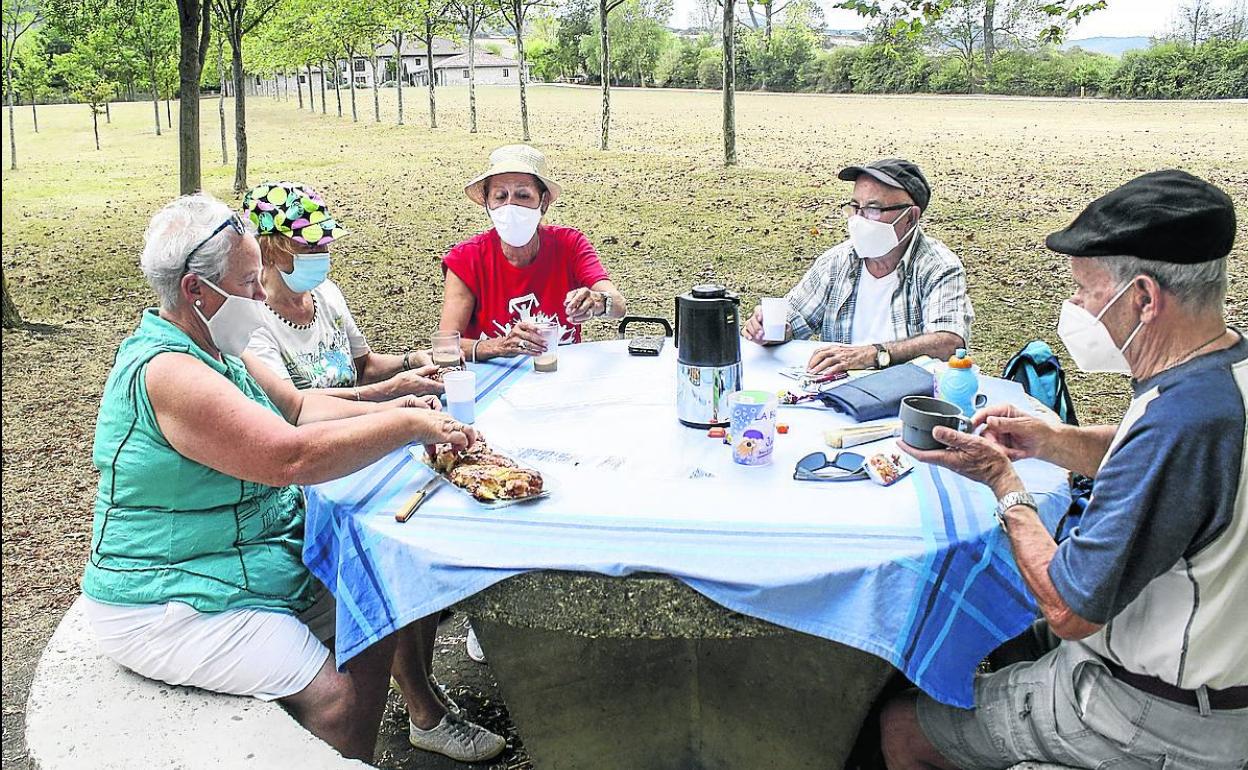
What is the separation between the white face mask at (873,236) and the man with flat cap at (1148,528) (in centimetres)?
160

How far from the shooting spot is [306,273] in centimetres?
330

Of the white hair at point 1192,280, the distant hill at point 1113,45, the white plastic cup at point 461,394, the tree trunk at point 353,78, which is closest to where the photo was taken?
the white hair at point 1192,280

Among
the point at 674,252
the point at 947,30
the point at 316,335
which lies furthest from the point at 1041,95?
the point at 316,335

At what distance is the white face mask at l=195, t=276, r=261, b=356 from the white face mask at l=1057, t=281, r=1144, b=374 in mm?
1977

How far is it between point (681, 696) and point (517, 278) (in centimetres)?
212

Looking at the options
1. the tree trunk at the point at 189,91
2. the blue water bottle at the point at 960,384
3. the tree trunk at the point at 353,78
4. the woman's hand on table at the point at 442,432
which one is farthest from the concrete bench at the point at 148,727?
the tree trunk at the point at 353,78

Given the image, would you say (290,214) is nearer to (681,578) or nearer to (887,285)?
(681,578)

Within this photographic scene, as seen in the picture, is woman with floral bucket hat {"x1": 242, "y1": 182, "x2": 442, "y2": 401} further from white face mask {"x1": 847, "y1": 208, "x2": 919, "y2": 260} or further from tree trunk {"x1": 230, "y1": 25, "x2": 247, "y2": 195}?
tree trunk {"x1": 230, "y1": 25, "x2": 247, "y2": 195}

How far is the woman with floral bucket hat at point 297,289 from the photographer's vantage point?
10.7ft

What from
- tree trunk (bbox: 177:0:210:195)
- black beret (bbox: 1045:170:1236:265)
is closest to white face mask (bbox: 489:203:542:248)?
black beret (bbox: 1045:170:1236:265)

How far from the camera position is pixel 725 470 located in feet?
8.07

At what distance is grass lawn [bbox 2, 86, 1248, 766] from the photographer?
21.3 feet

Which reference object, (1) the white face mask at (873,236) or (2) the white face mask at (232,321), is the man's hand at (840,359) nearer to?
(1) the white face mask at (873,236)

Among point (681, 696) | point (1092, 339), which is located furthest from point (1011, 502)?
point (681, 696)
